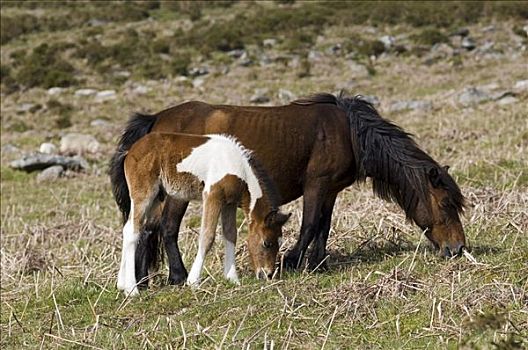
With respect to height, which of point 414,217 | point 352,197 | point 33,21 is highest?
point 414,217

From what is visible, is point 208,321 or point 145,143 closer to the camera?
point 208,321

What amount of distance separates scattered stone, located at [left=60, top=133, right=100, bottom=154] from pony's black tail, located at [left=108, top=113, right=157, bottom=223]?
1153cm

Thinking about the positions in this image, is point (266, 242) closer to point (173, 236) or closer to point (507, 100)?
point (173, 236)

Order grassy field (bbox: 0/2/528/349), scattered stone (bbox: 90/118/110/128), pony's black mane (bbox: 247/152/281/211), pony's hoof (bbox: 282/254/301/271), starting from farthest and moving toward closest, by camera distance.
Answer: scattered stone (bbox: 90/118/110/128) < pony's hoof (bbox: 282/254/301/271) < pony's black mane (bbox: 247/152/281/211) < grassy field (bbox: 0/2/528/349)

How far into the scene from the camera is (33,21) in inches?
1793

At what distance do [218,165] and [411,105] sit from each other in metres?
14.7

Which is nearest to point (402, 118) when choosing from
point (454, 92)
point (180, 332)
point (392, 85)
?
point (454, 92)

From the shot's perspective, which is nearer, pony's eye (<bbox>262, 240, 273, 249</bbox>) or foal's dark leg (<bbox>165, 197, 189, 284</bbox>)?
pony's eye (<bbox>262, 240, 273, 249</bbox>)

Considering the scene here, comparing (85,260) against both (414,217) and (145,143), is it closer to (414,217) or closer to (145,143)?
(145,143)

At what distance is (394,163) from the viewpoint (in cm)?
831

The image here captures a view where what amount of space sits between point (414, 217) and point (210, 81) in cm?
2247

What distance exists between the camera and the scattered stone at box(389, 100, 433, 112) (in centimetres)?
2098

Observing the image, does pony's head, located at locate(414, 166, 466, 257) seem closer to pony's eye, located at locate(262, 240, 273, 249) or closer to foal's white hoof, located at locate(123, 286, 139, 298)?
pony's eye, located at locate(262, 240, 273, 249)

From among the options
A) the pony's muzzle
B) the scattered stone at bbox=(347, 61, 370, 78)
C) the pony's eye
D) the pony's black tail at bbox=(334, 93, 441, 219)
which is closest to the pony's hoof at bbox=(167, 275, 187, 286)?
the pony's eye
